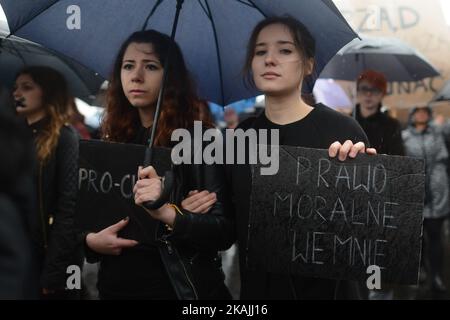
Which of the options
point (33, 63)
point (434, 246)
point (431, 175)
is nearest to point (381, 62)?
point (431, 175)

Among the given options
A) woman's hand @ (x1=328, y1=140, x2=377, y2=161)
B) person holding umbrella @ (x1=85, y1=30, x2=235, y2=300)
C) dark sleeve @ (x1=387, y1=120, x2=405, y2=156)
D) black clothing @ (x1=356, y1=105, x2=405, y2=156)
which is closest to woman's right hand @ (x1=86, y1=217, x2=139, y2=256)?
person holding umbrella @ (x1=85, y1=30, x2=235, y2=300)

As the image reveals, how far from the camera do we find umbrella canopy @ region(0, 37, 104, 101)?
4391 mm

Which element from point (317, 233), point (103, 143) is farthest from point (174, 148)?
point (317, 233)

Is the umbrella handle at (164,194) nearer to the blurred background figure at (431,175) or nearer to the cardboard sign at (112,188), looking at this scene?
the cardboard sign at (112,188)

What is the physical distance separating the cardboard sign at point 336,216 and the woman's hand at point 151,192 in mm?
326

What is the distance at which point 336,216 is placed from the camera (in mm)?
2838

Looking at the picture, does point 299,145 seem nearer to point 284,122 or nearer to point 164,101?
point 284,122

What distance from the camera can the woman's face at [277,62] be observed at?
3049 millimetres

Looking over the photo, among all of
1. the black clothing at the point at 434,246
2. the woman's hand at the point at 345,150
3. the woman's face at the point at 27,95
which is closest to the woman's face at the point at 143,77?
the woman's hand at the point at 345,150

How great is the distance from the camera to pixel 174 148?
9.64ft

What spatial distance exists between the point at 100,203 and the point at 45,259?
1093 mm

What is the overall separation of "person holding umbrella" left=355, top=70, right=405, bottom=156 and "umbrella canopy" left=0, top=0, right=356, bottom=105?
168 cm

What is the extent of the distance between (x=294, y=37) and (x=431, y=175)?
5.07 meters

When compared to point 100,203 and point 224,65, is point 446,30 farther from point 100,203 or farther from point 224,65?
point 100,203
